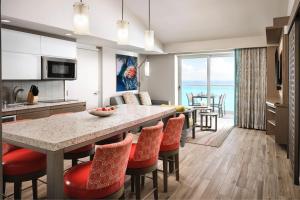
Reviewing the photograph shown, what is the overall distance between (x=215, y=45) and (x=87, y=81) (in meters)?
3.77

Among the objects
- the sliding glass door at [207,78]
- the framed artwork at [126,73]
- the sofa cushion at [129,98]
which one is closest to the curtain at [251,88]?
the sliding glass door at [207,78]

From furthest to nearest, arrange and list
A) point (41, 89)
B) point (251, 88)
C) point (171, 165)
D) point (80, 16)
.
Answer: point (251, 88) → point (41, 89) → point (171, 165) → point (80, 16)

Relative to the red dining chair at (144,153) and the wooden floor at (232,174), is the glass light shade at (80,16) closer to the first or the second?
the red dining chair at (144,153)

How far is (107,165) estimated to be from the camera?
5.53 feet

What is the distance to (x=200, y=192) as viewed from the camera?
288 centimetres

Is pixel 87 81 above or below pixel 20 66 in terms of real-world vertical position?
below

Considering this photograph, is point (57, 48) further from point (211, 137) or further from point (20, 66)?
point (211, 137)

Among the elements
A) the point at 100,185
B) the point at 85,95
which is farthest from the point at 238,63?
the point at 100,185

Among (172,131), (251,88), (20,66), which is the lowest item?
(172,131)

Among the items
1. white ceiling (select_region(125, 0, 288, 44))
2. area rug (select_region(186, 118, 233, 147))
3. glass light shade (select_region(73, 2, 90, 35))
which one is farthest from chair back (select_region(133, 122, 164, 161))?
white ceiling (select_region(125, 0, 288, 44))

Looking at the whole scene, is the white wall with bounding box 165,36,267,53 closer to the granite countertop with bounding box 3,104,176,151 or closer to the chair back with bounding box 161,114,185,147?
the chair back with bounding box 161,114,185,147

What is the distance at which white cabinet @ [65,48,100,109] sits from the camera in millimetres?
5566

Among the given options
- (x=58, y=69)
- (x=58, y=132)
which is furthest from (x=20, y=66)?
(x=58, y=132)

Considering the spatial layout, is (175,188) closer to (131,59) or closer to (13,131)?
(13,131)
